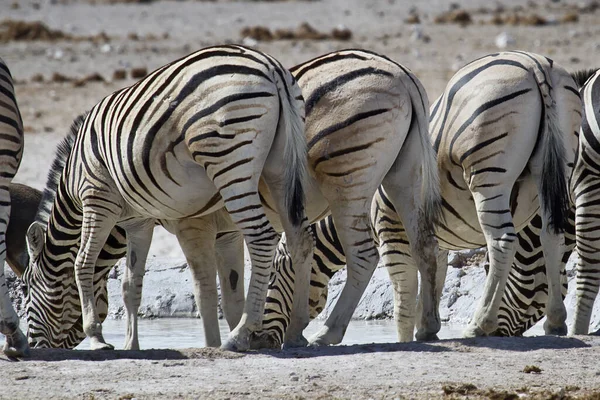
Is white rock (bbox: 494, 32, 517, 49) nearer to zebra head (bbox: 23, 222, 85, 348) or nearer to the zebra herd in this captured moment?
the zebra herd

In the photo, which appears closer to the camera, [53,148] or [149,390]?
[149,390]

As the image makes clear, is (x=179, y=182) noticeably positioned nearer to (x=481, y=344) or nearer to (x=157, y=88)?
(x=157, y=88)

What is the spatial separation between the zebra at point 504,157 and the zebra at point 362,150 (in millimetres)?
288

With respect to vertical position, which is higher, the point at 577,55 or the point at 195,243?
the point at 577,55

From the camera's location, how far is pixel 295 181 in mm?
6496

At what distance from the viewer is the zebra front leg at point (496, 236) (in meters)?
6.93

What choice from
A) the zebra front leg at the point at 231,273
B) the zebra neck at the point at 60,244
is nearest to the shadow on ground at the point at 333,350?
the zebra front leg at the point at 231,273

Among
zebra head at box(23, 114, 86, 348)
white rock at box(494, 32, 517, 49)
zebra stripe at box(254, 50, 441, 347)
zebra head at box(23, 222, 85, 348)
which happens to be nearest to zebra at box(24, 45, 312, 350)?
zebra stripe at box(254, 50, 441, 347)

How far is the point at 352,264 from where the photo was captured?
6855mm

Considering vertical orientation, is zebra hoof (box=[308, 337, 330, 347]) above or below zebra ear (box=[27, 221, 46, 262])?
below

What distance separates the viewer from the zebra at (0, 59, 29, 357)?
637 cm

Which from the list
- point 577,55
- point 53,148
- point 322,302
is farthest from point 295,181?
point 577,55

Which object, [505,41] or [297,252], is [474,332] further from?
[505,41]

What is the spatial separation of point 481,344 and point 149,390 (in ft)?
7.27
